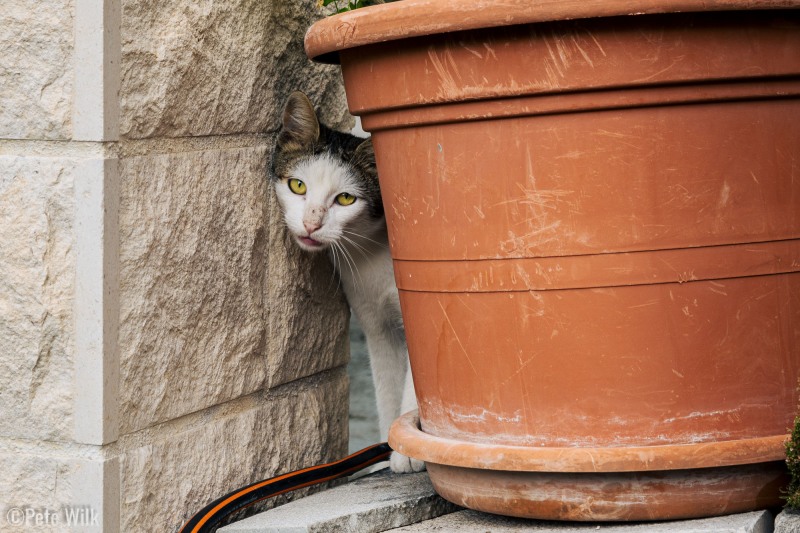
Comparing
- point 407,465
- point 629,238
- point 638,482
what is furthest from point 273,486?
point 629,238

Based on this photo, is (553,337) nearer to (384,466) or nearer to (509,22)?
(509,22)

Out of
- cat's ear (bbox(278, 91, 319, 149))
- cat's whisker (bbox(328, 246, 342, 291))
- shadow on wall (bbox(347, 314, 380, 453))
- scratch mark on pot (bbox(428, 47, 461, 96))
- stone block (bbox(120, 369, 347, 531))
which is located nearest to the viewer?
scratch mark on pot (bbox(428, 47, 461, 96))

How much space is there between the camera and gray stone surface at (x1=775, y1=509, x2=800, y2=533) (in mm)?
1211

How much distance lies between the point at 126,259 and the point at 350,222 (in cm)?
68

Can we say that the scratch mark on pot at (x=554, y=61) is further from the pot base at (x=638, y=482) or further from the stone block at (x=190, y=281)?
the stone block at (x=190, y=281)

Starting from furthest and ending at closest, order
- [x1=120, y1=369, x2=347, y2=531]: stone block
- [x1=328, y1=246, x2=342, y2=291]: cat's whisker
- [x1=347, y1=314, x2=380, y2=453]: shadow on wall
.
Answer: [x1=347, y1=314, x2=380, y2=453]: shadow on wall → [x1=328, y1=246, x2=342, y2=291]: cat's whisker → [x1=120, y1=369, x2=347, y2=531]: stone block

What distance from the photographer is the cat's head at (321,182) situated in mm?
1803

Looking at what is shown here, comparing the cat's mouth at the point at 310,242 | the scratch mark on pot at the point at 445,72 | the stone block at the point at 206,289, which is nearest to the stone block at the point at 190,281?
the stone block at the point at 206,289

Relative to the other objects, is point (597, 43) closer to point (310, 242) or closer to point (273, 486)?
point (310, 242)

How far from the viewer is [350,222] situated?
6.51ft

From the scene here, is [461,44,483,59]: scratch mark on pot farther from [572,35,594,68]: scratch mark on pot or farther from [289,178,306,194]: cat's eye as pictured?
[289,178,306,194]: cat's eye

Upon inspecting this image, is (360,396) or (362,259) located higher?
(362,259)

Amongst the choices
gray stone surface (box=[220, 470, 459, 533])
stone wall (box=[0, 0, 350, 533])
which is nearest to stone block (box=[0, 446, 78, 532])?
stone wall (box=[0, 0, 350, 533])

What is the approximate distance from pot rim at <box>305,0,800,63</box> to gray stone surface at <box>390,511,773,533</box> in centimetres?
66
